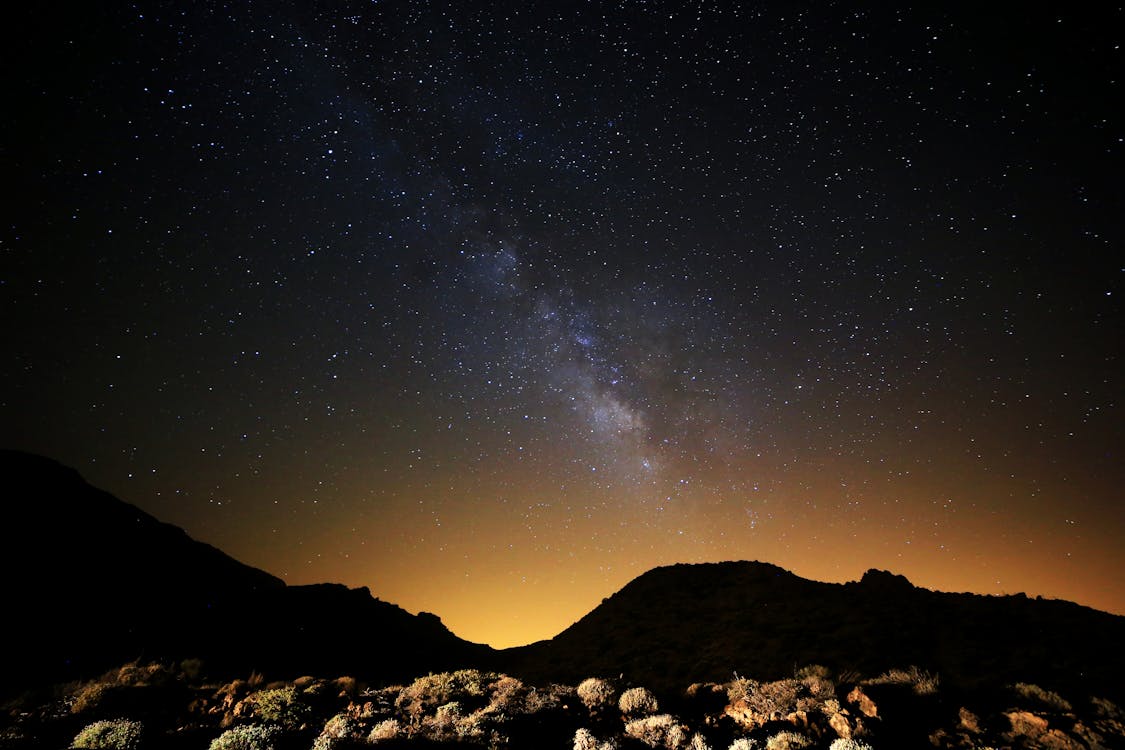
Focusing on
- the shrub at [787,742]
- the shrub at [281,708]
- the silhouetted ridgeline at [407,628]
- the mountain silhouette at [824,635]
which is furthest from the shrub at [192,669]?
the mountain silhouette at [824,635]

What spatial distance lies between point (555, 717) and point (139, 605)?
63.6 feet

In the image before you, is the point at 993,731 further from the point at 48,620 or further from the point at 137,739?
the point at 48,620

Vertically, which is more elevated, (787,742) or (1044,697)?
(1044,697)

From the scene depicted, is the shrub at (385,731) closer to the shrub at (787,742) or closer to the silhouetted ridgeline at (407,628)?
A: the shrub at (787,742)

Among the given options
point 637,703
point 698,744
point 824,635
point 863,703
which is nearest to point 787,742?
point 698,744

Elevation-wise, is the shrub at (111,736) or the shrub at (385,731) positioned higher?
the shrub at (385,731)

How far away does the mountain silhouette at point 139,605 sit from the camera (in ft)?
46.4

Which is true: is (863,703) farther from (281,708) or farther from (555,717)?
(281,708)

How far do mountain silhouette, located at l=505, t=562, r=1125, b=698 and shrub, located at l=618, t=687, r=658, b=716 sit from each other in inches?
285

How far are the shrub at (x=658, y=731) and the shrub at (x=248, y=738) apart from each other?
531 cm

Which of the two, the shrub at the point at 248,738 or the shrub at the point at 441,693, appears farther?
the shrub at the point at 441,693

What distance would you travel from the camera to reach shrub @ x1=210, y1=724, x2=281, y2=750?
20.5 ft

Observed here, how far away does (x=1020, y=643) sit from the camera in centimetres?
1467

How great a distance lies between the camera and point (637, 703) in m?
8.10
